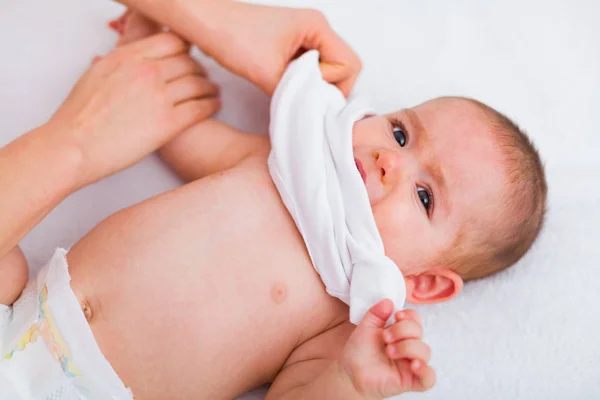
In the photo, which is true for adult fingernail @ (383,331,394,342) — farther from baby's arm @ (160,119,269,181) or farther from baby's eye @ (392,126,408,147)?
baby's arm @ (160,119,269,181)

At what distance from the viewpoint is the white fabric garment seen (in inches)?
46.0

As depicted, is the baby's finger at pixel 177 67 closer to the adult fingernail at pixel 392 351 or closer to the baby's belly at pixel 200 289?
the baby's belly at pixel 200 289

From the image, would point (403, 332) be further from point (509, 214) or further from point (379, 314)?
point (509, 214)

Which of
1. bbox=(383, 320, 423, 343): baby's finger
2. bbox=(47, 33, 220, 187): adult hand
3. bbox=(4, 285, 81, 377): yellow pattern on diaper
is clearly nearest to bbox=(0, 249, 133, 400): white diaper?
bbox=(4, 285, 81, 377): yellow pattern on diaper

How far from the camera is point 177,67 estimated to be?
1.40m

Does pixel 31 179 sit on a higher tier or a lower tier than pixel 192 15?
lower

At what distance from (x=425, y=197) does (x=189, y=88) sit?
0.60 metres

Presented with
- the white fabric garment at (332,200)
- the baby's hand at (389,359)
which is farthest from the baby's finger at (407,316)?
the white fabric garment at (332,200)

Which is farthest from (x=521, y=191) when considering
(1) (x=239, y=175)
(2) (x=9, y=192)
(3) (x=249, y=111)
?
(2) (x=9, y=192)

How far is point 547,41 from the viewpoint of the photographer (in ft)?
5.71

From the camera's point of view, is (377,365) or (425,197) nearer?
(377,365)

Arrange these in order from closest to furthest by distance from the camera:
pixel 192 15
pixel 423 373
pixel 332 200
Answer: pixel 423 373
pixel 332 200
pixel 192 15

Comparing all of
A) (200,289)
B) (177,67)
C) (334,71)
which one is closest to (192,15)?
(177,67)

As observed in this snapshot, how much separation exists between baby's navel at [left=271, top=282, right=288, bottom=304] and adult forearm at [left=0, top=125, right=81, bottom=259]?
0.46 m
